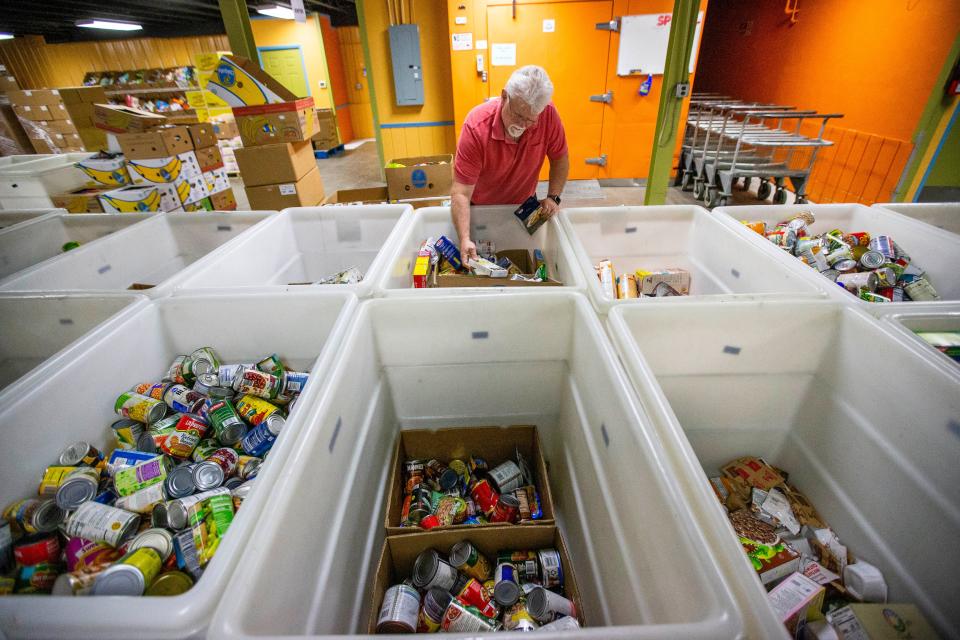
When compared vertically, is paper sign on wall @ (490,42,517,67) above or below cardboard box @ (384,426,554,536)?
above

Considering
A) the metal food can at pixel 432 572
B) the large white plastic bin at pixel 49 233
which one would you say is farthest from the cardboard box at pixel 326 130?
the metal food can at pixel 432 572

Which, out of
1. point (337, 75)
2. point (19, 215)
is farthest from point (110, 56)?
point (19, 215)

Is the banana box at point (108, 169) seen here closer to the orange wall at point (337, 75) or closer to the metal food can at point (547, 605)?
the metal food can at point (547, 605)

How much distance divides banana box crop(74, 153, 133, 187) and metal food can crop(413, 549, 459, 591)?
3.45 m

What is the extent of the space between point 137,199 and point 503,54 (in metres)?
4.03

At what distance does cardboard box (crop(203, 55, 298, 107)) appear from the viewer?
8.73 ft

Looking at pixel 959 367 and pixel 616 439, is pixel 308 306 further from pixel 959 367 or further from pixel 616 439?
pixel 959 367

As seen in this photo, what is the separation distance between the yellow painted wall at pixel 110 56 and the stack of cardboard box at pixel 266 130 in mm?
8188

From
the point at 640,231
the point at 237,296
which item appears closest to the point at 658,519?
the point at 237,296

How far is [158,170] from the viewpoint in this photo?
110 inches

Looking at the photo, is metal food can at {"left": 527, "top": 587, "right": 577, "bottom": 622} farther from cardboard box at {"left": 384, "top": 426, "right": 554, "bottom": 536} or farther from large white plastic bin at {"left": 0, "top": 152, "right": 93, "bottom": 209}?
large white plastic bin at {"left": 0, "top": 152, "right": 93, "bottom": 209}

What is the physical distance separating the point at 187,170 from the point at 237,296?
2508mm

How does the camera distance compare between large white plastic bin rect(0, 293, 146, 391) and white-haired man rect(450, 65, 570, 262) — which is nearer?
large white plastic bin rect(0, 293, 146, 391)

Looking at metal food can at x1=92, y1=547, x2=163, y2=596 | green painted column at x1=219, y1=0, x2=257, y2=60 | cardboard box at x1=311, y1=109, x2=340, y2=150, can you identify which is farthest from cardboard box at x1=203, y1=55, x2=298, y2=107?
cardboard box at x1=311, y1=109, x2=340, y2=150
